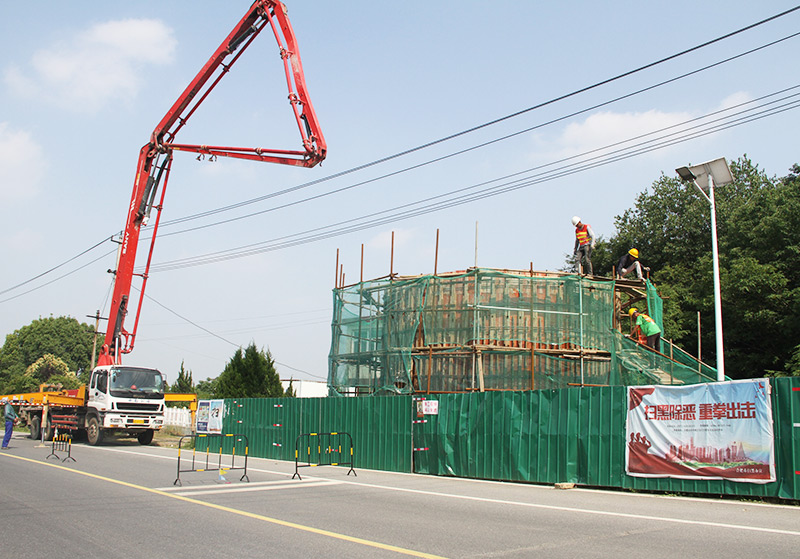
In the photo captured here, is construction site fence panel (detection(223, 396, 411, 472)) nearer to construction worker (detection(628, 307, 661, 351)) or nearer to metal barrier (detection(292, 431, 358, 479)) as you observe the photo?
metal barrier (detection(292, 431, 358, 479))

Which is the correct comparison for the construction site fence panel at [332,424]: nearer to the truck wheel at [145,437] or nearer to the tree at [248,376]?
the truck wheel at [145,437]

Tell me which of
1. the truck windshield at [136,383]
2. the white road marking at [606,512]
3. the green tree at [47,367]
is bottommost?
the white road marking at [606,512]

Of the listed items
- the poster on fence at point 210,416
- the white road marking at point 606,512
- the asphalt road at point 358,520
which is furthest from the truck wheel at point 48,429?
the white road marking at point 606,512

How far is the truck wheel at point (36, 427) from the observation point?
3045 cm

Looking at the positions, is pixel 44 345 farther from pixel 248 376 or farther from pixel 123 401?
pixel 123 401

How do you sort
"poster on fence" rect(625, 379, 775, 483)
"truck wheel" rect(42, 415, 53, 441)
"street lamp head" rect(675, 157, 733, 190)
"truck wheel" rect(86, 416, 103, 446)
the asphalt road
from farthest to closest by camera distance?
"truck wheel" rect(42, 415, 53, 441) → "truck wheel" rect(86, 416, 103, 446) → "street lamp head" rect(675, 157, 733, 190) → "poster on fence" rect(625, 379, 775, 483) → the asphalt road

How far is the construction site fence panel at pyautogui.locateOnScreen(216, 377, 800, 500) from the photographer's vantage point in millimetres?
11594

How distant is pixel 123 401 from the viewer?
Result: 24.9 meters

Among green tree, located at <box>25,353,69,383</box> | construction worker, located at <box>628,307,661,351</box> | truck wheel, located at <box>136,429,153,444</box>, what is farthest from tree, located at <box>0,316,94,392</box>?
construction worker, located at <box>628,307,661,351</box>

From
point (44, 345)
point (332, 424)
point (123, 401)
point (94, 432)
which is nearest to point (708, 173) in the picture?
point (332, 424)

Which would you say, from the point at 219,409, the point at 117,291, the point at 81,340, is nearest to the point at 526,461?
the point at 219,409

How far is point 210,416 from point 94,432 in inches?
171

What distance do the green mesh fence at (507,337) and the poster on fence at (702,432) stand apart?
7.15m

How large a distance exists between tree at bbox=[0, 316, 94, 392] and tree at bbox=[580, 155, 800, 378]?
69947mm
